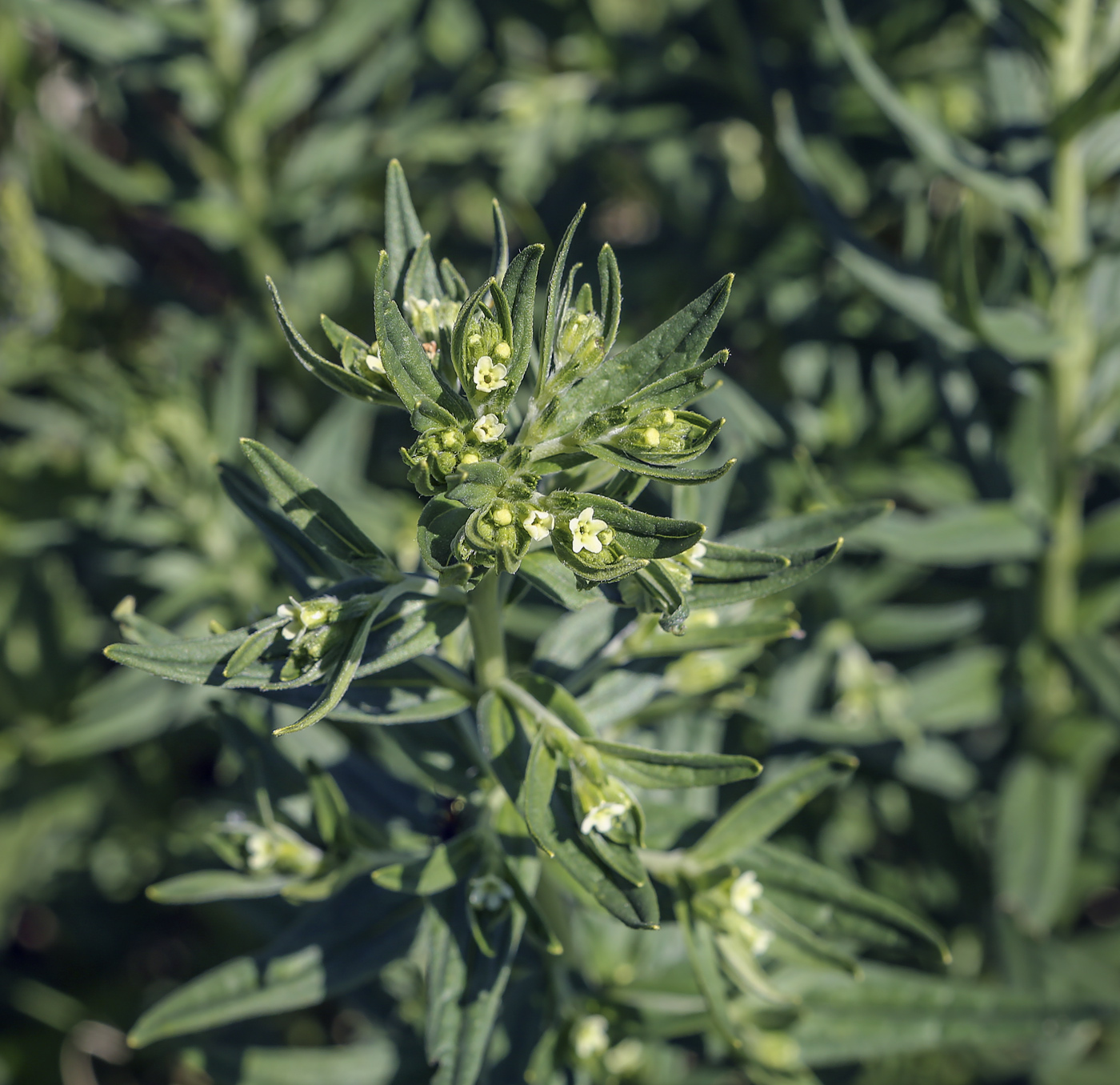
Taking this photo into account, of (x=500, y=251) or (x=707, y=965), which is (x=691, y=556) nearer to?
(x=500, y=251)

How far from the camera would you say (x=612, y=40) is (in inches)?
151

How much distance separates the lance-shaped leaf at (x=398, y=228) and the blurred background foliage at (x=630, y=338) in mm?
1185

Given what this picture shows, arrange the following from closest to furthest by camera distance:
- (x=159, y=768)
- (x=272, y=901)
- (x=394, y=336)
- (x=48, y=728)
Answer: (x=394, y=336)
(x=272, y=901)
(x=48, y=728)
(x=159, y=768)

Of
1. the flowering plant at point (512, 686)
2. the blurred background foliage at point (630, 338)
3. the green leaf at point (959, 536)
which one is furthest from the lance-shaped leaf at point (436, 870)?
the green leaf at point (959, 536)

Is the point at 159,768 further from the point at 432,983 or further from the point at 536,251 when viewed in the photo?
the point at 536,251

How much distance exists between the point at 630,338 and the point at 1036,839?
6.58 ft

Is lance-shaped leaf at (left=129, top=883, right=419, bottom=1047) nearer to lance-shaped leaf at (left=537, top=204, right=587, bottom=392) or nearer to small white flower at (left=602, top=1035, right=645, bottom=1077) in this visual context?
small white flower at (left=602, top=1035, right=645, bottom=1077)

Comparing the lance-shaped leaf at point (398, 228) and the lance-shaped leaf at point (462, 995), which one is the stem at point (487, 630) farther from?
the lance-shaped leaf at point (398, 228)

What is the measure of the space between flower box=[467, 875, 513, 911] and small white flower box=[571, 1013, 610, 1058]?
1.63 ft

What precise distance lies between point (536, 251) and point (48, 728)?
310 centimetres

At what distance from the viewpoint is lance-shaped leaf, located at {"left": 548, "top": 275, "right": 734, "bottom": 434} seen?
59.2 inches

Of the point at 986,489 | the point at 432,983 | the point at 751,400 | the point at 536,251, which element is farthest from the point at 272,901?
the point at 986,489

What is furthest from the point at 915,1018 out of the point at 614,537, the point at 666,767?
the point at 614,537

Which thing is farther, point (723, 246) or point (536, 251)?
point (723, 246)
